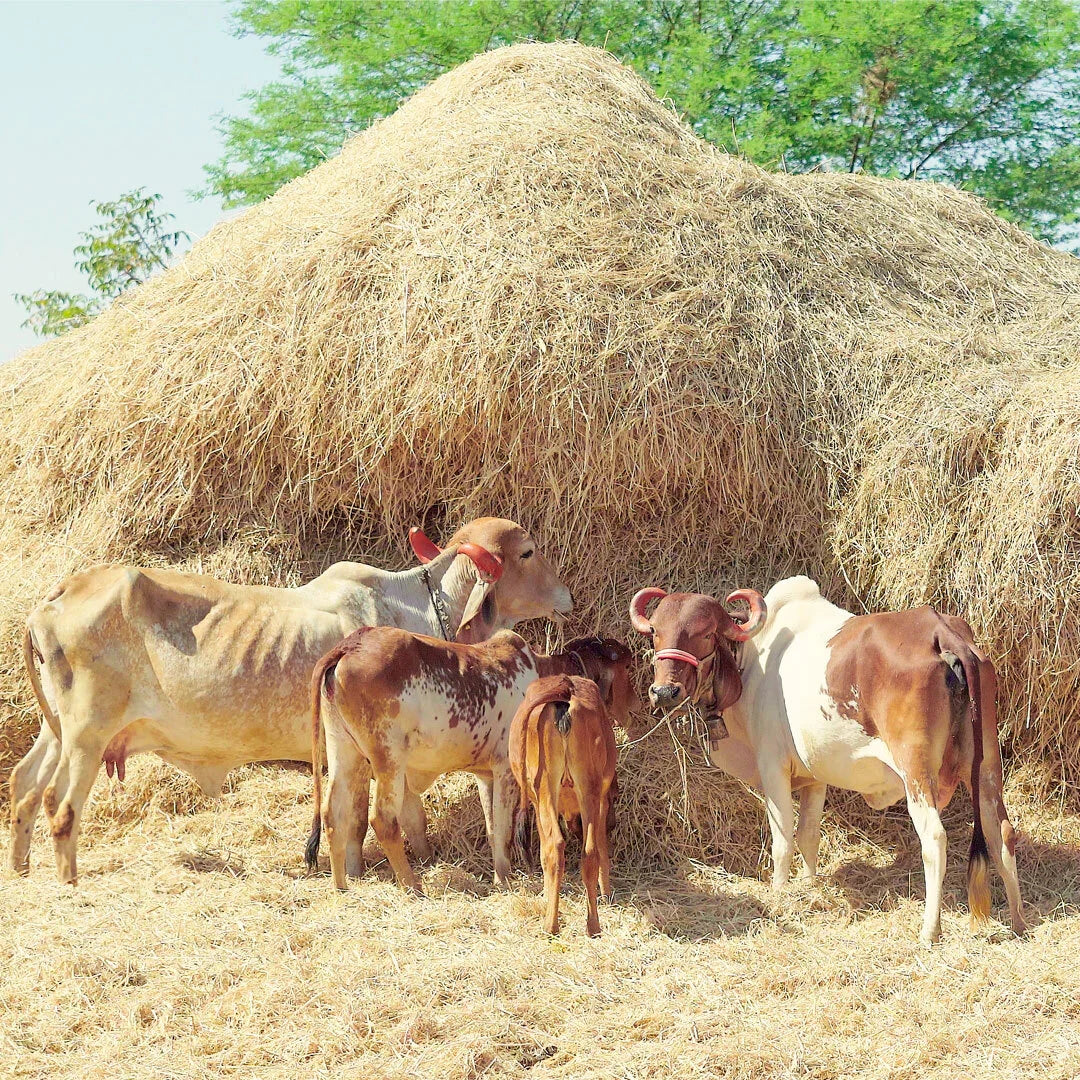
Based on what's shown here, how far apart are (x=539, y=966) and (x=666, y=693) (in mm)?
1340

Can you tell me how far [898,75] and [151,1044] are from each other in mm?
14650

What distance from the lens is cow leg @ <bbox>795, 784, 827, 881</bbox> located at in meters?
5.96

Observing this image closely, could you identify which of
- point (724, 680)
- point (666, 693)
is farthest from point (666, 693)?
point (724, 680)

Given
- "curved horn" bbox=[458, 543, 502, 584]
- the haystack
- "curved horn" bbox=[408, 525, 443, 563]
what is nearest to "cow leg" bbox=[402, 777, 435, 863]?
"curved horn" bbox=[458, 543, 502, 584]

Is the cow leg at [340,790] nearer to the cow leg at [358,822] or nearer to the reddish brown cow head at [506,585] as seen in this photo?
the cow leg at [358,822]

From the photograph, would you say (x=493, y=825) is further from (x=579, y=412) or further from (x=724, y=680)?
(x=579, y=412)

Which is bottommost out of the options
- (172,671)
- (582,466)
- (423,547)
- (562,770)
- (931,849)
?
(931,849)

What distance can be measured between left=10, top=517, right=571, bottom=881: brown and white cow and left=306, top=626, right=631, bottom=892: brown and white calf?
427 mm

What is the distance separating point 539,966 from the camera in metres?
4.71

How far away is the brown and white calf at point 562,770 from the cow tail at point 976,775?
4.77ft

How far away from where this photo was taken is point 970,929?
5.21 metres

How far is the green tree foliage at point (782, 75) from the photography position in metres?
15.6

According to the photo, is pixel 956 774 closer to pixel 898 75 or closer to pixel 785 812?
pixel 785 812

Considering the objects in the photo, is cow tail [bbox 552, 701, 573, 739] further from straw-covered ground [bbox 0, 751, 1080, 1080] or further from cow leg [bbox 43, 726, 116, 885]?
cow leg [bbox 43, 726, 116, 885]
